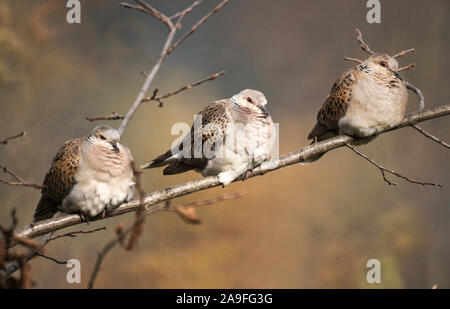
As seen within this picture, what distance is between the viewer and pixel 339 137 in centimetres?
182

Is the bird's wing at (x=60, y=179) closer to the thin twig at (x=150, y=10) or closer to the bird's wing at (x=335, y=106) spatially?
the thin twig at (x=150, y=10)

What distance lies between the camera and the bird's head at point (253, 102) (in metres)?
1.80

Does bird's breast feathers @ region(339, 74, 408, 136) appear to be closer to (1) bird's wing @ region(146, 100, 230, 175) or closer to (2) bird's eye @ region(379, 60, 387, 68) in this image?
(2) bird's eye @ region(379, 60, 387, 68)

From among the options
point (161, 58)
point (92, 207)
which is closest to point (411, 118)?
point (161, 58)

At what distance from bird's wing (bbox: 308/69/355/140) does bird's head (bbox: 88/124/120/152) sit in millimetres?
864

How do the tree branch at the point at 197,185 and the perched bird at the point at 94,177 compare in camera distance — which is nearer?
the tree branch at the point at 197,185

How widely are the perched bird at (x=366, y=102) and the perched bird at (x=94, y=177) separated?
0.76 metres

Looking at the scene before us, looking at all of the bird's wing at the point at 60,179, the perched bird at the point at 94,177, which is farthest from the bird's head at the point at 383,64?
the bird's wing at the point at 60,179

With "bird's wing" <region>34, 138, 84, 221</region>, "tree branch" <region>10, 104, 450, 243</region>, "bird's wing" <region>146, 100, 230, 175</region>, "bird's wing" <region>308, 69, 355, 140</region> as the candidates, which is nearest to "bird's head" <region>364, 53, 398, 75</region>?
"bird's wing" <region>308, 69, 355, 140</region>

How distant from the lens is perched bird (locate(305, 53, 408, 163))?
1812mm

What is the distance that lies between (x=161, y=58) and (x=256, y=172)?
0.84 meters

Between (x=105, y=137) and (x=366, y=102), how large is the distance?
3.45ft
